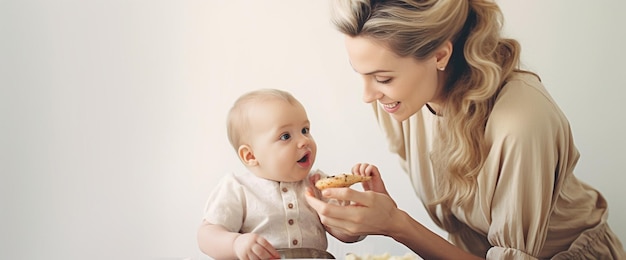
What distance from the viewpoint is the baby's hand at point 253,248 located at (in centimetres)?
152

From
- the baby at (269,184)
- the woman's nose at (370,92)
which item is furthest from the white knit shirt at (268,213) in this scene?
the woman's nose at (370,92)

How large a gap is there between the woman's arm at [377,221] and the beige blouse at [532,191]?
4.9 inches

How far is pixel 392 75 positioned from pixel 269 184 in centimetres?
36

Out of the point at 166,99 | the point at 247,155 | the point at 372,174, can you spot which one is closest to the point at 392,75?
the point at 372,174

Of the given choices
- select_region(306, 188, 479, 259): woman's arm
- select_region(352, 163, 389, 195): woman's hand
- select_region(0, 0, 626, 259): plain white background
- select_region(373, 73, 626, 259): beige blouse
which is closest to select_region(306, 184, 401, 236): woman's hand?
select_region(306, 188, 479, 259): woman's arm

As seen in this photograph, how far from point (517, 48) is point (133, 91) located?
1.10 meters

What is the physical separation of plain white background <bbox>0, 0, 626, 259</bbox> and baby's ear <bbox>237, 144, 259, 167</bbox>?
1.68 feet

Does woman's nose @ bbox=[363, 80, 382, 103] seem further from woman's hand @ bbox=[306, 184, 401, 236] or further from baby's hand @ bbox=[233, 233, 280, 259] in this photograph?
baby's hand @ bbox=[233, 233, 280, 259]

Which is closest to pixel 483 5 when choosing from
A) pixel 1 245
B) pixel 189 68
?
pixel 189 68

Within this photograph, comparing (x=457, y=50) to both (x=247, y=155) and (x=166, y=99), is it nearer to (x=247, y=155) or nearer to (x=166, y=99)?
(x=247, y=155)

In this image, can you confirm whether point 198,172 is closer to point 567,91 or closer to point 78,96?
point 78,96

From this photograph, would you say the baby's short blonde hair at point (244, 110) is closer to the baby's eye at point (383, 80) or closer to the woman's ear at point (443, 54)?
the baby's eye at point (383, 80)

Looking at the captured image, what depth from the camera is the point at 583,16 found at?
2217 mm

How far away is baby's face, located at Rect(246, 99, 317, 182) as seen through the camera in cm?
165
